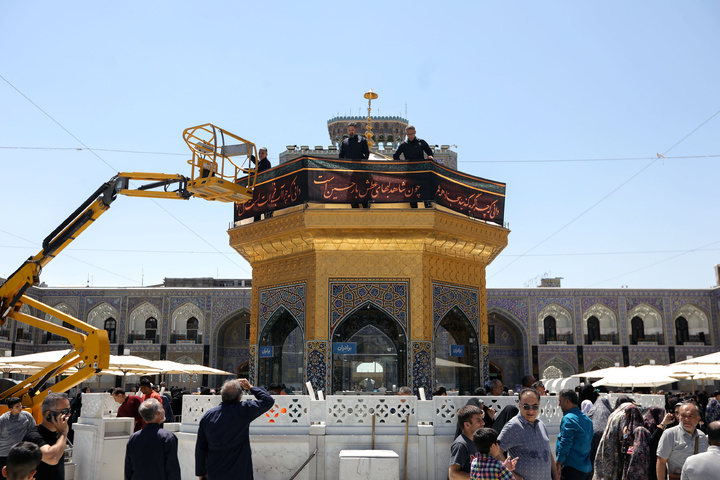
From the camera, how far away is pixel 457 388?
9.42m

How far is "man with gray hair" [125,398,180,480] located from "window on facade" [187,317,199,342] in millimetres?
23533

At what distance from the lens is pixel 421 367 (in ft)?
28.2

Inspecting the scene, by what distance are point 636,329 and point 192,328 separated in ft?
59.7

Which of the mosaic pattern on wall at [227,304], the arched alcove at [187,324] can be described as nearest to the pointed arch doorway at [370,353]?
the mosaic pattern on wall at [227,304]

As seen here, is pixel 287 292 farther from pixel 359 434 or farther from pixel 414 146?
pixel 359 434

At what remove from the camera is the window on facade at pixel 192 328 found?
87.7 ft

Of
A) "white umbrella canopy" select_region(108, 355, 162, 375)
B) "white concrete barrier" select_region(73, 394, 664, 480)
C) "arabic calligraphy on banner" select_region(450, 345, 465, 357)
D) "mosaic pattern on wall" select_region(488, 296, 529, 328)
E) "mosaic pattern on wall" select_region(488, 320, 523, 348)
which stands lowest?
"white concrete barrier" select_region(73, 394, 664, 480)

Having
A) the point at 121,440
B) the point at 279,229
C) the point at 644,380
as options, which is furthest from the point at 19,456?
the point at 644,380

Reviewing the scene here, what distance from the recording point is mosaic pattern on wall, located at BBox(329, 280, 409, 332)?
8766 millimetres

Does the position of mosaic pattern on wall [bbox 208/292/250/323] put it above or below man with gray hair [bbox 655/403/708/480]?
above

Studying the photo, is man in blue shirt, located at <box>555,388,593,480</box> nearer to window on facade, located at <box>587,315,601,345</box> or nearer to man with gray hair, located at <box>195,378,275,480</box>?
man with gray hair, located at <box>195,378,275,480</box>

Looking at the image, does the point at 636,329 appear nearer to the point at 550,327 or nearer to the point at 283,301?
the point at 550,327

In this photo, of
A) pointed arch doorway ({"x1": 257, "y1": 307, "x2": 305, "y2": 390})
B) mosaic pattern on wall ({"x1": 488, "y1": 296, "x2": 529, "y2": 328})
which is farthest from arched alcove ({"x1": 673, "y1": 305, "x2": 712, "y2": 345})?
pointed arch doorway ({"x1": 257, "y1": 307, "x2": 305, "y2": 390})

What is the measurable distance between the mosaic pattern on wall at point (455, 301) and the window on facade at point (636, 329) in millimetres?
18793
